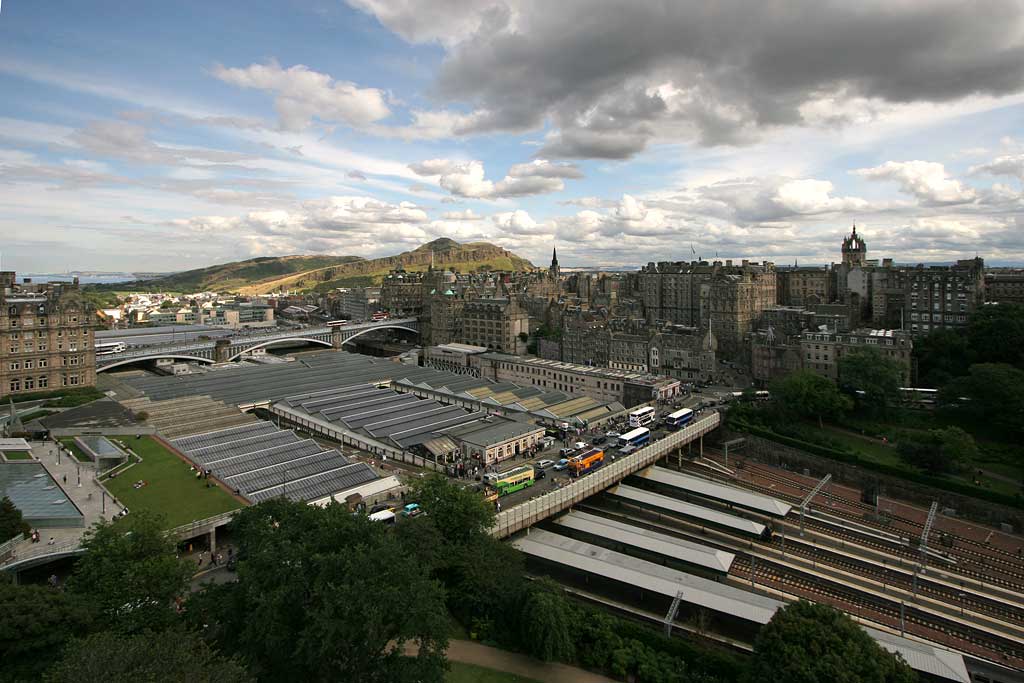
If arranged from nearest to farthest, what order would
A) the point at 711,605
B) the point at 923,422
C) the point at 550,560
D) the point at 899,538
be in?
the point at 711,605
the point at 550,560
the point at 899,538
the point at 923,422

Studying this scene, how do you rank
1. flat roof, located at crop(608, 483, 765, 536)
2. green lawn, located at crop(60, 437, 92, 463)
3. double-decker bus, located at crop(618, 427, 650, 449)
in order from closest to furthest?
flat roof, located at crop(608, 483, 765, 536) → green lawn, located at crop(60, 437, 92, 463) → double-decker bus, located at crop(618, 427, 650, 449)

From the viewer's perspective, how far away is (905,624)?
Answer: 38.5 metres

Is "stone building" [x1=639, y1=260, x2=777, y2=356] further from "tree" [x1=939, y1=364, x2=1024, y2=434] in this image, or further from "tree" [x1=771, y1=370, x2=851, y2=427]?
"tree" [x1=939, y1=364, x2=1024, y2=434]

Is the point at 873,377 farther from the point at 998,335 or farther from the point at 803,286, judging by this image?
the point at 803,286

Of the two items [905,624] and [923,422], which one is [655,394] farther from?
[905,624]

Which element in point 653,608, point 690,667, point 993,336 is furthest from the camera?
point 993,336

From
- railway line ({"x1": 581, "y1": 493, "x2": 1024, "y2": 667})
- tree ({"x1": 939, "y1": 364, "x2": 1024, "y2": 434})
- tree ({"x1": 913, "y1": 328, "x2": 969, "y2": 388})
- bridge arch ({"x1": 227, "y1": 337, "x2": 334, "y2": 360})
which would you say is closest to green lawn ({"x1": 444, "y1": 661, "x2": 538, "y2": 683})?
railway line ({"x1": 581, "y1": 493, "x2": 1024, "y2": 667})

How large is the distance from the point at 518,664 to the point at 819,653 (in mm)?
14434

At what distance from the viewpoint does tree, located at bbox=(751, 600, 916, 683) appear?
82.3 ft

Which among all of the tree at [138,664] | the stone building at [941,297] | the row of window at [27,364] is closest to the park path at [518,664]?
the tree at [138,664]

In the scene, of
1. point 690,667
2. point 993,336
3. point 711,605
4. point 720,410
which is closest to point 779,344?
point 720,410

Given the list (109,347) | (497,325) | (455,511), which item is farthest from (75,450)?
(497,325)

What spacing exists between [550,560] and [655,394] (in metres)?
40.3

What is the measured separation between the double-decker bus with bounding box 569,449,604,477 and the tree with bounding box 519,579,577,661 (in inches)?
842
